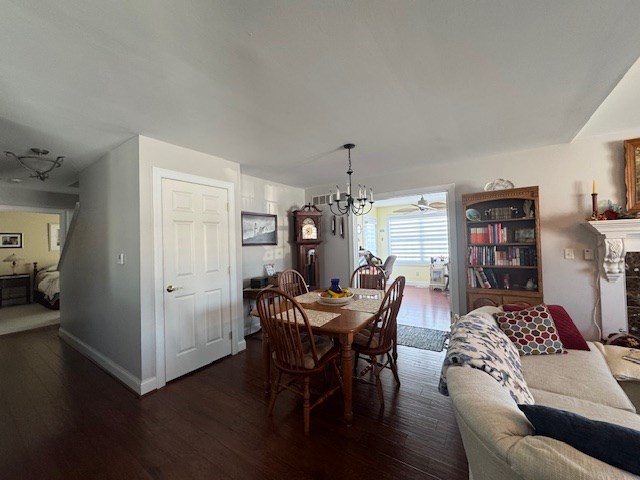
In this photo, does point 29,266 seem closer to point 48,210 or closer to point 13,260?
point 13,260

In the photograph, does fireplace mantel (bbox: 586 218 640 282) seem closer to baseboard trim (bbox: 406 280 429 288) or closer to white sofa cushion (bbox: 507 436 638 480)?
white sofa cushion (bbox: 507 436 638 480)

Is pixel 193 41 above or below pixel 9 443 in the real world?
above

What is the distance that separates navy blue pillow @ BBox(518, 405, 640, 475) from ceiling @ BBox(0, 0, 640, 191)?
165cm

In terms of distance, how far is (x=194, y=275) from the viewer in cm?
290

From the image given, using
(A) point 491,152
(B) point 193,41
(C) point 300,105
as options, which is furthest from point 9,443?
(A) point 491,152

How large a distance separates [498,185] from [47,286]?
834 centimetres

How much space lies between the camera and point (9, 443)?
6.09 ft

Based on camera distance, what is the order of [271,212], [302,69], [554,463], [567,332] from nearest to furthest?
[554,463] < [302,69] < [567,332] < [271,212]

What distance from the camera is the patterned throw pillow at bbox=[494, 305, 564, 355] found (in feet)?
6.56

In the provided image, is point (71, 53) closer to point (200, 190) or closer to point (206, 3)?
point (206, 3)

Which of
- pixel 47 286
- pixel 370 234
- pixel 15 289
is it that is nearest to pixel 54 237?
pixel 15 289

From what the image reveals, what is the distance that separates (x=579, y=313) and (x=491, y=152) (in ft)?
6.74

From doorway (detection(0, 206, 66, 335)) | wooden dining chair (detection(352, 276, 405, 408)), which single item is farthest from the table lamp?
wooden dining chair (detection(352, 276, 405, 408))

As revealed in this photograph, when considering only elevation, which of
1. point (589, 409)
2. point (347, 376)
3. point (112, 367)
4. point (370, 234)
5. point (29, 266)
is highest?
point (370, 234)
